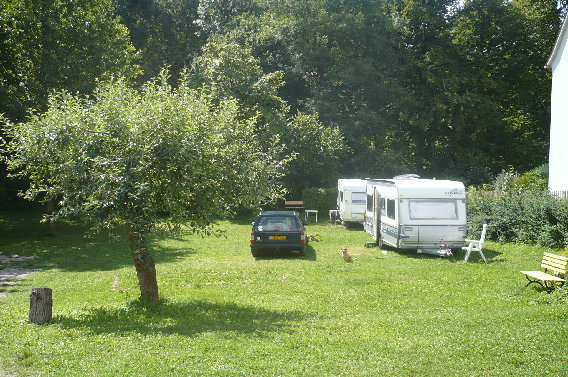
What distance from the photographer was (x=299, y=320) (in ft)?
35.1

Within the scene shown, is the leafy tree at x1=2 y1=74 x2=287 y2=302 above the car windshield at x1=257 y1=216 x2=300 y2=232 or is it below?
above

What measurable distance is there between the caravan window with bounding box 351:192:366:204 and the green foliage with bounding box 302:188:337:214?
6.99 metres

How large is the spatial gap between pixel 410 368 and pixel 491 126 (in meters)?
41.7

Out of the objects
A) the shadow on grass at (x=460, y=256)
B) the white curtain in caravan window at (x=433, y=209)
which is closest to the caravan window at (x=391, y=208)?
the white curtain in caravan window at (x=433, y=209)

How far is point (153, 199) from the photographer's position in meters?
11.1

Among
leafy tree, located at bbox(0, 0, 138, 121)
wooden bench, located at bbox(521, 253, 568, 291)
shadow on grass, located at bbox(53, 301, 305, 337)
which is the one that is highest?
leafy tree, located at bbox(0, 0, 138, 121)

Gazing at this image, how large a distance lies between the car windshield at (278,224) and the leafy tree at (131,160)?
9.02 meters

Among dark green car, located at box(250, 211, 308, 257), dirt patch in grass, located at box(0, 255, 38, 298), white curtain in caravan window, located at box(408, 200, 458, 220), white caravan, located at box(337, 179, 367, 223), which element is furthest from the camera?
white caravan, located at box(337, 179, 367, 223)

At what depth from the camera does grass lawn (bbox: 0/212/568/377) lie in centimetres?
751

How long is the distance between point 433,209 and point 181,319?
39.1ft

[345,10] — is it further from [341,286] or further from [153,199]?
[153,199]

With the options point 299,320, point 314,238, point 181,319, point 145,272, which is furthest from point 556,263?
point 314,238

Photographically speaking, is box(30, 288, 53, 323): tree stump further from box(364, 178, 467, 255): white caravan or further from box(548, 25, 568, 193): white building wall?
box(548, 25, 568, 193): white building wall

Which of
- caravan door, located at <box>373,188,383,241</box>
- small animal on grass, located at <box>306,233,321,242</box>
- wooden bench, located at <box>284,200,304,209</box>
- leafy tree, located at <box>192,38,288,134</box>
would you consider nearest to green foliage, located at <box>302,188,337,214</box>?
wooden bench, located at <box>284,200,304,209</box>
